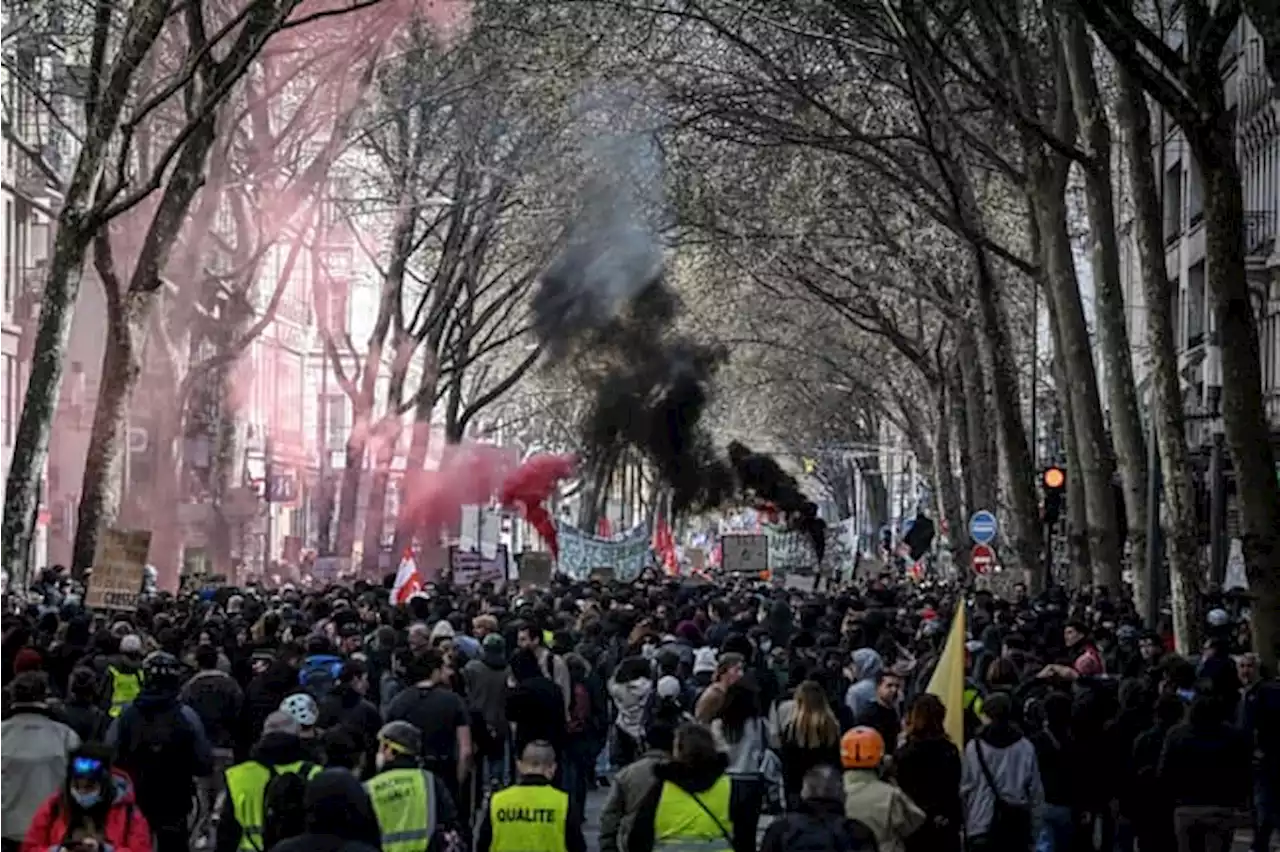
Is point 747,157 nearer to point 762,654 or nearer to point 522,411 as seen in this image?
point 762,654

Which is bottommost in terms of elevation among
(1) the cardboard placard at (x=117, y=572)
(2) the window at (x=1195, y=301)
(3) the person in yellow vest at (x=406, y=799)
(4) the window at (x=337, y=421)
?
(3) the person in yellow vest at (x=406, y=799)

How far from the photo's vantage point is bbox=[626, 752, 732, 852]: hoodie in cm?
1205

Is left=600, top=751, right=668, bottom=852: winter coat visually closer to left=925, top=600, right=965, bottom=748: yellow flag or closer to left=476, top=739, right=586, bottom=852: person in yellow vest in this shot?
left=476, top=739, right=586, bottom=852: person in yellow vest

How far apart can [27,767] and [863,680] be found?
7729mm

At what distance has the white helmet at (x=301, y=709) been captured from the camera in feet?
46.9

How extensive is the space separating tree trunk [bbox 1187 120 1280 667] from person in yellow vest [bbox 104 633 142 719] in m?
8.23

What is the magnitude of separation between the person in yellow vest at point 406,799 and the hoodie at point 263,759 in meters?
0.62

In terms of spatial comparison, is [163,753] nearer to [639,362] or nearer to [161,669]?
[161,669]

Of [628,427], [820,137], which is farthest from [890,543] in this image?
[820,137]

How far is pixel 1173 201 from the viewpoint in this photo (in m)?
63.9

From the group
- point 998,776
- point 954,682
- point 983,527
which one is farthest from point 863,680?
point 983,527

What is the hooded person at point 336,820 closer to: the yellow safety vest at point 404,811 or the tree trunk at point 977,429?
the yellow safety vest at point 404,811

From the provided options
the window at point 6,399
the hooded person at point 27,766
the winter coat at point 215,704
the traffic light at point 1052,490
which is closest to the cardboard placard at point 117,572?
the winter coat at point 215,704

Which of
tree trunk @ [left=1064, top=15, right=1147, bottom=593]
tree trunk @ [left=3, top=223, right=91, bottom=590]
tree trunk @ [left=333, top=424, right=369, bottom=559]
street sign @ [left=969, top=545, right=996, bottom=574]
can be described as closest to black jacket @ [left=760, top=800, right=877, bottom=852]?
tree trunk @ [left=3, top=223, right=91, bottom=590]
